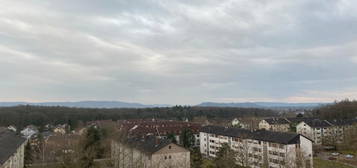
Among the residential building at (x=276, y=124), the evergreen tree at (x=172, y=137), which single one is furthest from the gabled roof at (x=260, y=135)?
the residential building at (x=276, y=124)

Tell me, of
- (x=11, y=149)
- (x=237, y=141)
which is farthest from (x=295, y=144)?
(x=11, y=149)

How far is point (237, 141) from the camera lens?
3456 centimetres

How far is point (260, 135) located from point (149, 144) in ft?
46.1

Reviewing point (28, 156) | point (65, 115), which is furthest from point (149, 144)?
point (65, 115)

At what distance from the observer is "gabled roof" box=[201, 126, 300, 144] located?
28.1 m

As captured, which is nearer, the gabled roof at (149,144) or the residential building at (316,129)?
the gabled roof at (149,144)

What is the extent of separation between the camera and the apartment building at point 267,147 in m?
27.1

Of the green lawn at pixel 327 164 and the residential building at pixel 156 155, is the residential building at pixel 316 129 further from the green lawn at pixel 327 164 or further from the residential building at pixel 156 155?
the residential building at pixel 156 155

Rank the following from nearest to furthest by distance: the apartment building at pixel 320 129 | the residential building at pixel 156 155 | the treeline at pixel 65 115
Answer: the residential building at pixel 156 155
the apartment building at pixel 320 129
the treeline at pixel 65 115

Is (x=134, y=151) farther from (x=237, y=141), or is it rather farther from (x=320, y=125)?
(x=320, y=125)

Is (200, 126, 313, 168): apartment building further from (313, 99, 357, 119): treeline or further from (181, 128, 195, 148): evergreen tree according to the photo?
A: (313, 99, 357, 119): treeline

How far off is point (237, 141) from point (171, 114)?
6456 cm

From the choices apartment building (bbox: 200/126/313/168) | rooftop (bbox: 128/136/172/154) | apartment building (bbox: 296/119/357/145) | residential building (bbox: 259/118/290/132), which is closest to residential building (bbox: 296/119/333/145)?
apartment building (bbox: 296/119/357/145)

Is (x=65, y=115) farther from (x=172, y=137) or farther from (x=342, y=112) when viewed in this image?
(x=342, y=112)
